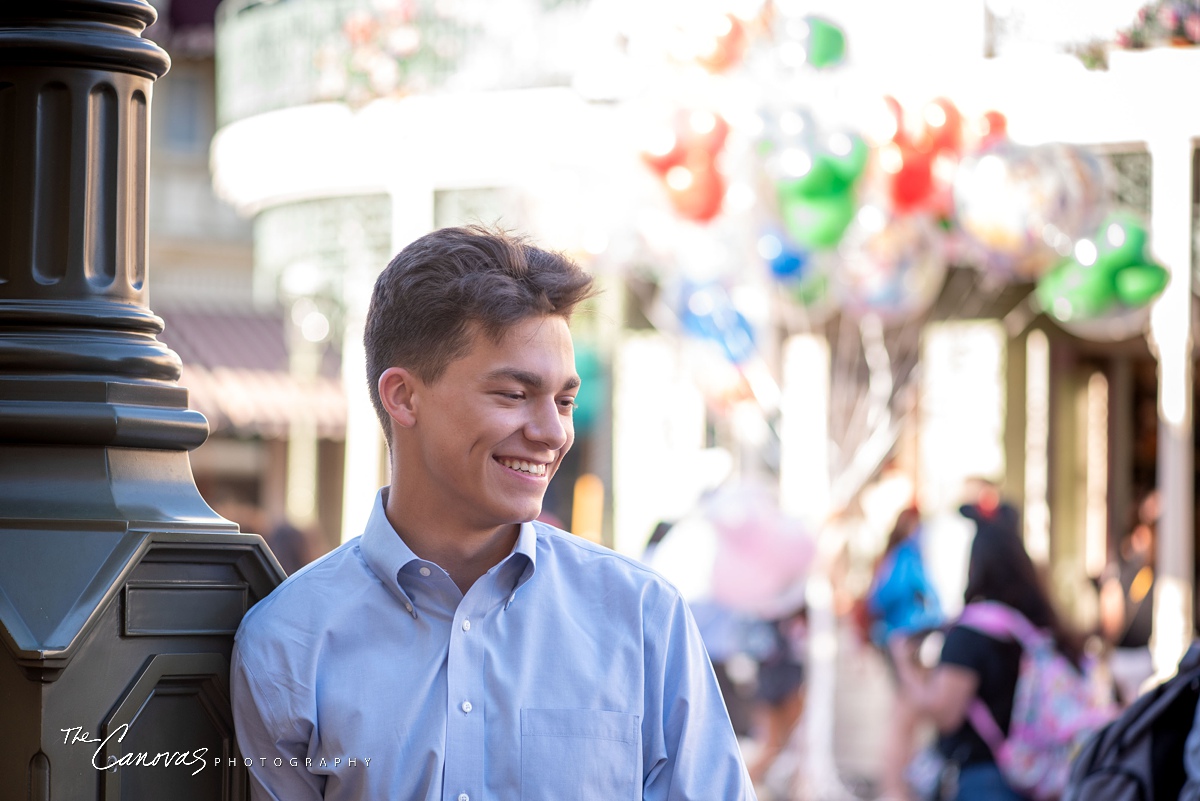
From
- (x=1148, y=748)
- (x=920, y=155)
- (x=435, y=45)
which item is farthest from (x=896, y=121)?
(x=435, y=45)

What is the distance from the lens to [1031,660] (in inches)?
214

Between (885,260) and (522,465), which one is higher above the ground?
(885,260)

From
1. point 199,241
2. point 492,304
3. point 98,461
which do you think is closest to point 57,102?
point 98,461

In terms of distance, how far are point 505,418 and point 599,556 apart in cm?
26

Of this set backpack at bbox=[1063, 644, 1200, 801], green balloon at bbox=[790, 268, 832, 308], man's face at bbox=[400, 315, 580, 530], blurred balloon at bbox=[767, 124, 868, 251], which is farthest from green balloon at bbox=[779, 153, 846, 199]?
man's face at bbox=[400, 315, 580, 530]

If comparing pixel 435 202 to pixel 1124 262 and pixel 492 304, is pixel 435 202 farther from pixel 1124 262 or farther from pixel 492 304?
pixel 492 304

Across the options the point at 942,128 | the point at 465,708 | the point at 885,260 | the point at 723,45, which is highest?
the point at 723,45

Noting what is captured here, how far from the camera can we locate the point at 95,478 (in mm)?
2262

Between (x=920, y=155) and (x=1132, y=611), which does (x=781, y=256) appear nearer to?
(x=920, y=155)

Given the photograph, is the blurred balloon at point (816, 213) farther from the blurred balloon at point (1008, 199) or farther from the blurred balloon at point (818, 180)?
the blurred balloon at point (1008, 199)

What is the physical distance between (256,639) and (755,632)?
589cm

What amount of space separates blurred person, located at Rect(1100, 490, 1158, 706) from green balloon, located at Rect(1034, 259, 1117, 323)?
1847 mm

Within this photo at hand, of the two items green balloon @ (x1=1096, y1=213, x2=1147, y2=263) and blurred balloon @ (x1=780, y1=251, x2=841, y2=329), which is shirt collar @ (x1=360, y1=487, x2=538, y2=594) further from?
green balloon @ (x1=1096, y1=213, x2=1147, y2=263)
